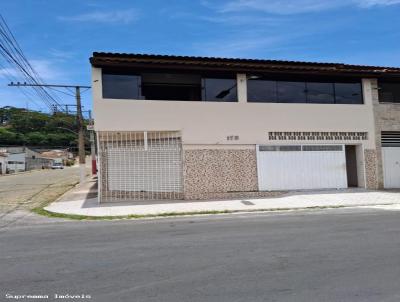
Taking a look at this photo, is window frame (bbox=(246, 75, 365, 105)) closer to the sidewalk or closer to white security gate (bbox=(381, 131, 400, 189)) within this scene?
white security gate (bbox=(381, 131, 400, 189))

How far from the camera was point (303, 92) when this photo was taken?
19.2m

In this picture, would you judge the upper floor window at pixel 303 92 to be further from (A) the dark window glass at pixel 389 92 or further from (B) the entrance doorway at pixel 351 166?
(B) the entrance doorway at pixel 351 166

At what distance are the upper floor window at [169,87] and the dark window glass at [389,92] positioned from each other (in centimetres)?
761

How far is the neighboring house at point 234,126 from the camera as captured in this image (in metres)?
17.1

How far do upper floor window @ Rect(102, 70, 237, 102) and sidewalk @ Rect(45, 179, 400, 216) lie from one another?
4466 millimetres

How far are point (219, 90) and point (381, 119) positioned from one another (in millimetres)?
8093

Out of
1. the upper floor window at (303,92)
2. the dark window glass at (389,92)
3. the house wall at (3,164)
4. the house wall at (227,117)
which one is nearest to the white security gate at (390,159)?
the house wall at (227,117)

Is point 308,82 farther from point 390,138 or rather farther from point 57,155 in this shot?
point 57,155

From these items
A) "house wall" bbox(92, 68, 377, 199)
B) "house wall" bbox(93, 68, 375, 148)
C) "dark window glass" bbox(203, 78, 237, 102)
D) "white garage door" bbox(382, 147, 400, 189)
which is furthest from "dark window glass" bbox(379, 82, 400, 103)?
"dark window glass" bbox(203, 78, 237, 102)

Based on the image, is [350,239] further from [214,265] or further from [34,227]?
[34,227]

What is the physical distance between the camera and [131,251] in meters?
7.42

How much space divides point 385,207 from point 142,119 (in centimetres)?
962

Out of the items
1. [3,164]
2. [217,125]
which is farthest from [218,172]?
[3,164]

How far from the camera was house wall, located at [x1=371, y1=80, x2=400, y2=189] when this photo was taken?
64.9 feet
